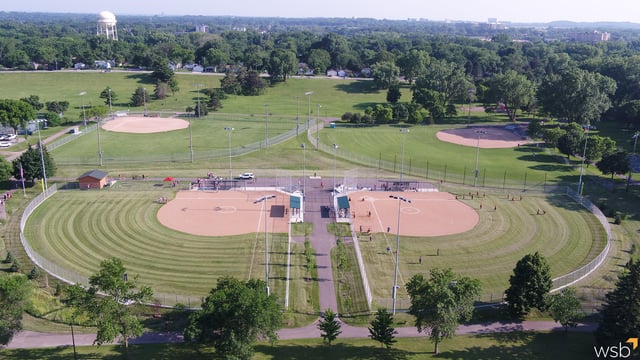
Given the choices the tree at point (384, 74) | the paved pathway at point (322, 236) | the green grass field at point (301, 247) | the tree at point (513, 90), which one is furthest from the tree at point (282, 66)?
the paved pathway at point (322, 236)

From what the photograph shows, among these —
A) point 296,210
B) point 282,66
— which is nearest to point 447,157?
point 296,210

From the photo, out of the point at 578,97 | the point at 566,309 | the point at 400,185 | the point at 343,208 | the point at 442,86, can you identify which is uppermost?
the point at 578,97

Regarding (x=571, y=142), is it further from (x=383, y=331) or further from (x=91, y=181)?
(x=91, y=181)

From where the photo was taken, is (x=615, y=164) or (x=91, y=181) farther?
(x=615, y=164)

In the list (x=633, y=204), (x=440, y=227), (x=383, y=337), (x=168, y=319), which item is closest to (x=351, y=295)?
(x=383, y=337)

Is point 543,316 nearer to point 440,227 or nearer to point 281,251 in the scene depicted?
point 440,227

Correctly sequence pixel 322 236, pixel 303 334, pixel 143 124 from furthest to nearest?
pixel 143 124, pixel 322 236, pixel 303 334
